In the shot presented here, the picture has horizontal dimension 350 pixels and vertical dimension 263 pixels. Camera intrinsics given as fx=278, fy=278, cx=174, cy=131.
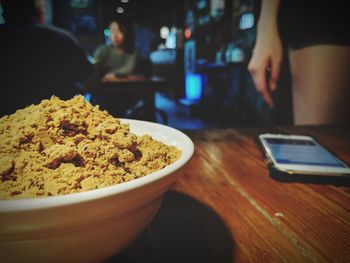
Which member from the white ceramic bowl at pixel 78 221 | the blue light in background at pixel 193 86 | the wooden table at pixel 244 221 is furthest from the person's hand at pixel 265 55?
the blue light in background at pixel 193 86

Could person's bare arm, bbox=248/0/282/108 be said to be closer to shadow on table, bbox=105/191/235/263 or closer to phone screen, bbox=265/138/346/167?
phone screen, bbox=265/138/346/167

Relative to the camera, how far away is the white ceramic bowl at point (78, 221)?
0.20 meters

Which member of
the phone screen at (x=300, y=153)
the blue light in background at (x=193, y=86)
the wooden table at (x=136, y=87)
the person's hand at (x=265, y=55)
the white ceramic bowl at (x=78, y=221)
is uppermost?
the person's hand at (x=265, y=55)

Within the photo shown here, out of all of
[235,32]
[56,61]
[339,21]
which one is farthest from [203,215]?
[235,32]

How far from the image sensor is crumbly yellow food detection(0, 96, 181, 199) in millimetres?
268

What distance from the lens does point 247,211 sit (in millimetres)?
453

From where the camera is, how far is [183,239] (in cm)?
38

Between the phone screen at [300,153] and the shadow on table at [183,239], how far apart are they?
0.26m

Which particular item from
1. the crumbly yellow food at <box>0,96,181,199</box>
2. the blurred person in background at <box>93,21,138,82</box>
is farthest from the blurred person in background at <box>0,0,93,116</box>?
the blurred person in background at <box>93,21,138,82</box>

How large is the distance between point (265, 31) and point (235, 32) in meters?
3.50

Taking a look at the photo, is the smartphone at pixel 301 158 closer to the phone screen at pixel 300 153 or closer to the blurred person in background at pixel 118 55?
the phone screen at pixel 300 153

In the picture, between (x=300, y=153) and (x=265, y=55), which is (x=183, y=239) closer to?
(x=300, y=153)

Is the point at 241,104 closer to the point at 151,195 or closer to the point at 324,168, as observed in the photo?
the point at 324,168


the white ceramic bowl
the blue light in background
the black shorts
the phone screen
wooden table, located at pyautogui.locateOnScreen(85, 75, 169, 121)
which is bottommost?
the blue light in background
